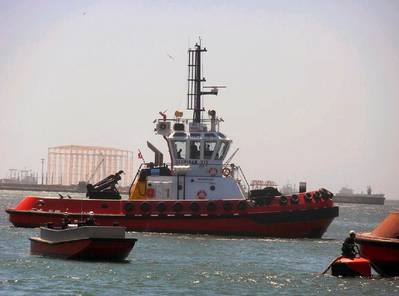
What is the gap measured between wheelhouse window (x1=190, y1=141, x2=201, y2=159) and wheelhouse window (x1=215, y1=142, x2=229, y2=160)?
3.10ft

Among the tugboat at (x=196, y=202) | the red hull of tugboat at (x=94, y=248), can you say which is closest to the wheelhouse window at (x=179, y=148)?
the tugboat at (x=196, y=202)

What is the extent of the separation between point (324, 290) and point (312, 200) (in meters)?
19.5

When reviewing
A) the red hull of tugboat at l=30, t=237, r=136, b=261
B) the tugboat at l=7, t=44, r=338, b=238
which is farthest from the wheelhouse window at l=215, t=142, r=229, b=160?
the red hull of tugboat at l=30, t=237, r=136, b=261

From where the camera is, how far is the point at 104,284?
100 feet

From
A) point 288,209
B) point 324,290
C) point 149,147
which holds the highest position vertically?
point 149,147

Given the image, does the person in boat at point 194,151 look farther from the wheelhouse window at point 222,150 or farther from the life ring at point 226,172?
the life ring at point 226,172

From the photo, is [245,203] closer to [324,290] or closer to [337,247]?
[337,247]

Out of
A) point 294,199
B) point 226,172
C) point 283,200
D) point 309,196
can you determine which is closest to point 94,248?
point 283,200

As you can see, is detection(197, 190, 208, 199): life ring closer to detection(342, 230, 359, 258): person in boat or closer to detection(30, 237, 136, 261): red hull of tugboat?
detection(30, 237, 136, 261): red hull of tugboat

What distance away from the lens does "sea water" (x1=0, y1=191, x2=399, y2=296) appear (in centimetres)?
3006

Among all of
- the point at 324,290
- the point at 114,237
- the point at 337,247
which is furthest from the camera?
the point at 337,247

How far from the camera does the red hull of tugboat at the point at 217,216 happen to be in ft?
163

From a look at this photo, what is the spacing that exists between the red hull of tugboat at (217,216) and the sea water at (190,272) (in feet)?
10.3

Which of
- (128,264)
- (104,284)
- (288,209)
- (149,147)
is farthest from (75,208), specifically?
(104,284)
